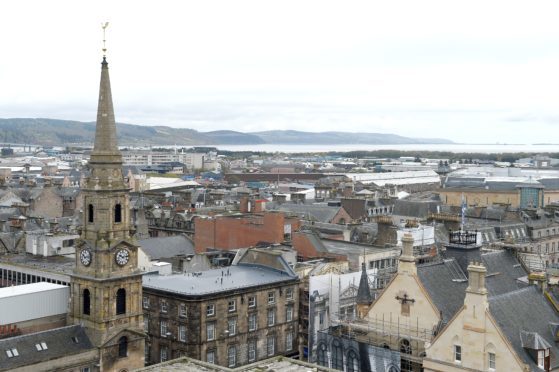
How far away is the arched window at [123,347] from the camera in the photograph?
210 feet

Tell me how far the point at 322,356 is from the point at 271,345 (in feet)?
54.3

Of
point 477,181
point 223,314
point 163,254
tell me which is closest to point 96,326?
point 223,314

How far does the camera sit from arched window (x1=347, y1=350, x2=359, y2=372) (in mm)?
58281

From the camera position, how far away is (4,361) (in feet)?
187

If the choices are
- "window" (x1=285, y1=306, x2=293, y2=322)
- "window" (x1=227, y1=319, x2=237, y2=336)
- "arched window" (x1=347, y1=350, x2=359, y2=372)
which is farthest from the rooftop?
"window" (x1=285, y1=306, x2=293, y2=322)

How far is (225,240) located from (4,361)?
44.9 m

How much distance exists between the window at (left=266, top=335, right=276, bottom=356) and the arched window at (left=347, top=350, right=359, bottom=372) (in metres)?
19.5

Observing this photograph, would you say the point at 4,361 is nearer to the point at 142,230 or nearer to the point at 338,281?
the point at 338,281

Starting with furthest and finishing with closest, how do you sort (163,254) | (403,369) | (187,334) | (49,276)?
(163,254)
(49,276)
(187,334)
(403,369)

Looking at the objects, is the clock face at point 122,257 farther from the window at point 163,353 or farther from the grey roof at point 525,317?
the grey roof at point 525,317

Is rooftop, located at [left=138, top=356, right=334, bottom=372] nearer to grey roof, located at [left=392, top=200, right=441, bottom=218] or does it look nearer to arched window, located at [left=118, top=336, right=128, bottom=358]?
arched window, located at [left=118, top=336, right=128, bottom=358]

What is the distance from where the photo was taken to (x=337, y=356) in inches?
2357

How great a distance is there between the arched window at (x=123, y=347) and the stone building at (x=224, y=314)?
Answer: 793 centimetres

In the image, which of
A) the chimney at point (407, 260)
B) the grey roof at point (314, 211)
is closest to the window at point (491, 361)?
the chimney at point (407, 260)
